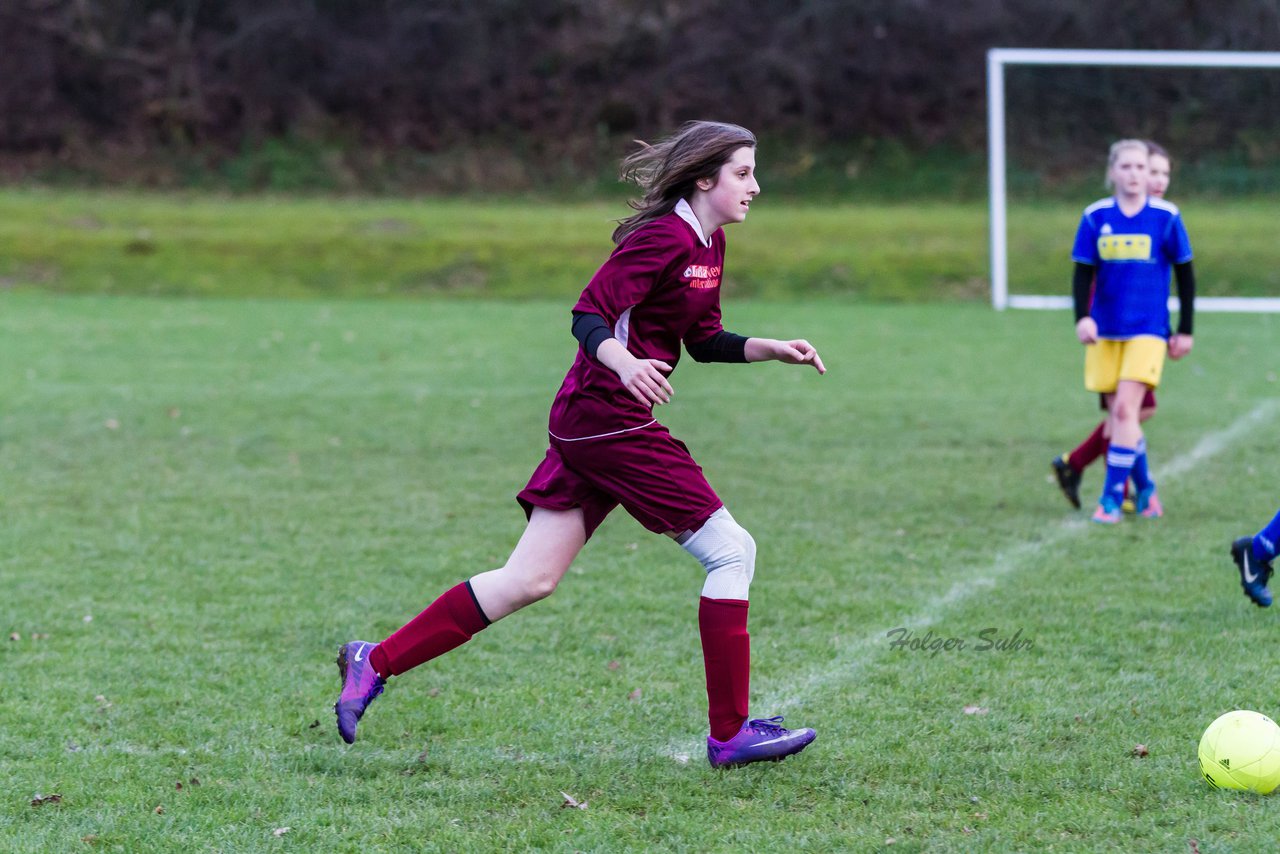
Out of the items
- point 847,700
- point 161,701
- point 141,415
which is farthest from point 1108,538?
point 141,415

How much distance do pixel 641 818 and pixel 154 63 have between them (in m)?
31.3

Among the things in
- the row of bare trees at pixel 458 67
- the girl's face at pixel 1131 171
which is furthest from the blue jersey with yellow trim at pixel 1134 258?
the row of bare trees at pixel 458 67

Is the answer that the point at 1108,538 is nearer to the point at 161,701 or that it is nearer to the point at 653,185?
the point at 653,185

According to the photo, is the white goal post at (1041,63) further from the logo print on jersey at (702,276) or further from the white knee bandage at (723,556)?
the white knee bandage at (723,556)

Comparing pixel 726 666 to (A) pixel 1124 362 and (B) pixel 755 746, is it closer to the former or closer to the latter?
(B) pixel 755 746

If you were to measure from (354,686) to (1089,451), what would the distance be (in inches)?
188

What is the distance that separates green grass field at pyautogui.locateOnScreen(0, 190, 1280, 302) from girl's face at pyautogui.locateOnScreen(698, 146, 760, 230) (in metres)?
16.1

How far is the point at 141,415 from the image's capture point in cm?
1066

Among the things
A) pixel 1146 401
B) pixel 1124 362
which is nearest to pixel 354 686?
pixel 1124 362

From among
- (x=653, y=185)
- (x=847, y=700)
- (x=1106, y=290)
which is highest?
(x=653, y=185)

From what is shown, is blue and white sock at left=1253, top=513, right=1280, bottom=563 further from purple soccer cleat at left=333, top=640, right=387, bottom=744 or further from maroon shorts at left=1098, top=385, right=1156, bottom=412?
purple soccer cleat at left=333, top=640, right=387, bottom=744

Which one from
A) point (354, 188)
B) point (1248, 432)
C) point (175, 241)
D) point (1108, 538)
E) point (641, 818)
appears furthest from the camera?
point (354, 188)

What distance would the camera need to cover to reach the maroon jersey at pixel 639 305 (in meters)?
3.81

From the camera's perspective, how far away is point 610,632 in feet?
17.5
